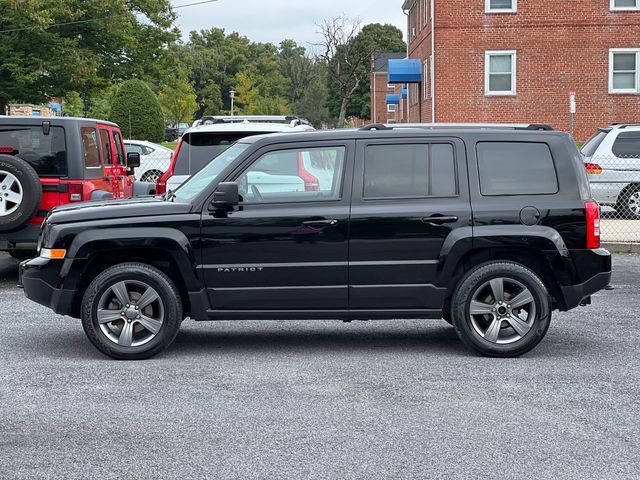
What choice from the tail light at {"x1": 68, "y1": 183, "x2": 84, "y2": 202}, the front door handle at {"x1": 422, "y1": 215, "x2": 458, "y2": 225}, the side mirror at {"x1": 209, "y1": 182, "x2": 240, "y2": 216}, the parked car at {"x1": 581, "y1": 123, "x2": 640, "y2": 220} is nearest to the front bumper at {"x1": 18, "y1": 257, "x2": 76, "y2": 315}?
the side mirror at {"x1": 209, "y1": 182, "x2": 240, "y2": 216}

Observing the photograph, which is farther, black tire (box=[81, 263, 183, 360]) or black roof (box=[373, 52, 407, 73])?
black roof (box=[373, 52, 407, 73])

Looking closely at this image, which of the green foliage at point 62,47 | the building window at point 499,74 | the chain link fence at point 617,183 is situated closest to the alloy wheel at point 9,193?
the chain link fence at point 617,183

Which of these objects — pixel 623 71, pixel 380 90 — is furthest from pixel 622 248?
pixel 380 90

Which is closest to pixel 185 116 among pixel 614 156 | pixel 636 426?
pixel 614 156

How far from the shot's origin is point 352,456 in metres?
5.37

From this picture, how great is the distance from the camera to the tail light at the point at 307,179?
805cm

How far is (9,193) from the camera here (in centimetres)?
1109

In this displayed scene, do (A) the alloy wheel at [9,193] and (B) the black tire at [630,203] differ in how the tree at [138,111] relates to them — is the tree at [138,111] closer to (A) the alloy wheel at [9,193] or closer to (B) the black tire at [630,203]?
(B) the black tire at [630,203]

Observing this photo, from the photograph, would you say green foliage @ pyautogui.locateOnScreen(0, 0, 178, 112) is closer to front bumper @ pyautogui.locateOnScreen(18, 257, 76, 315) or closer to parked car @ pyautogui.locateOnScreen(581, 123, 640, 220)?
parked car @ pyautogui.locateOnScreen(581, 123, 640, 220)

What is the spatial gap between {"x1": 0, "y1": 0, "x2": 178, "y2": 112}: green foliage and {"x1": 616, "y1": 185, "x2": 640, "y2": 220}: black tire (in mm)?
23378

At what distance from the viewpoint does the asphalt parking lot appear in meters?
5.27

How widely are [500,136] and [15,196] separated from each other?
18.2 ft

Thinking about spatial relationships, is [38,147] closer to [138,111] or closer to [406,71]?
[406,71]

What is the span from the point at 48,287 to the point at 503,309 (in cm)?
352
